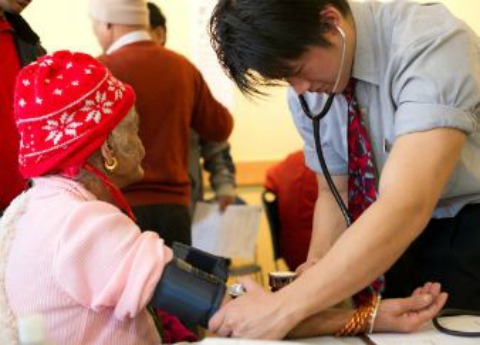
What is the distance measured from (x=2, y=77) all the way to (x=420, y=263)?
110 centimetres

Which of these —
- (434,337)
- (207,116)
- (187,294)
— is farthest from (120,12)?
(434,337)

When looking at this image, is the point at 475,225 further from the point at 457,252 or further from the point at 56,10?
the point at 56,10

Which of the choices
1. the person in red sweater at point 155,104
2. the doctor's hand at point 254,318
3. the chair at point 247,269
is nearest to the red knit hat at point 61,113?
the doctor's hand at point 254,318

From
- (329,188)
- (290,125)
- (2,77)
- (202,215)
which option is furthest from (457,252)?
(290,125)

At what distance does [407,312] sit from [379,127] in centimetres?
37

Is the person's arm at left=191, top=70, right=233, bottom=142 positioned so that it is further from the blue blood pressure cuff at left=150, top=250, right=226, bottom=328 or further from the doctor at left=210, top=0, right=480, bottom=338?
the blue blood pressure cuff at left=150, top=250, right=226, bottom=328

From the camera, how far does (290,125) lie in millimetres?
3635

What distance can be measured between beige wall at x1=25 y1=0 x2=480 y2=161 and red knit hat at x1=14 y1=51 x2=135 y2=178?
2240 millimetres

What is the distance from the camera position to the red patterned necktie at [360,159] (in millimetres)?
1281

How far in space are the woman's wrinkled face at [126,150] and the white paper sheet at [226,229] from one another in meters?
1.44

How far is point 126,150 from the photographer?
4.06 ft

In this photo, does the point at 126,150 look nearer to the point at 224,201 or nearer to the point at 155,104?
the point at 155,104

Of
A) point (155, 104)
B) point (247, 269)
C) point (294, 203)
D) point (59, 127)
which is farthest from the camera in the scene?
point (247, 269)

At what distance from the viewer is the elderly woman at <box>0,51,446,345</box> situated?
102 centimetres
